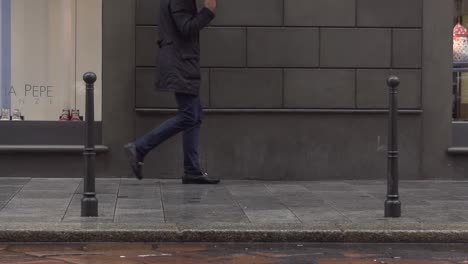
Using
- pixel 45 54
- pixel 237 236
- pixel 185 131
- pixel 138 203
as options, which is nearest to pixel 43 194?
pixel 138 203

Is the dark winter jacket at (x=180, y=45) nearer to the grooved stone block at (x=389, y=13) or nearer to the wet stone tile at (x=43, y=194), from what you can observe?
the wet stone tile at (x=43, y=194)

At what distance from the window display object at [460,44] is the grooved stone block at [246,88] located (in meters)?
2.24

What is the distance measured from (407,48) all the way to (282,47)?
1516mm

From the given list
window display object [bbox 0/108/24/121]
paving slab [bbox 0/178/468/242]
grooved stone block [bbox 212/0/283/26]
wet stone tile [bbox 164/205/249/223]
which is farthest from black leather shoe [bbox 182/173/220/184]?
window display object [bbox 0/108/24/121]

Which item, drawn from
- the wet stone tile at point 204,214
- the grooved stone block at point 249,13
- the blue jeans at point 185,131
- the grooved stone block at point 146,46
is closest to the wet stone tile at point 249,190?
the blue jeans at point 185,131

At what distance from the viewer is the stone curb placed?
7051mm

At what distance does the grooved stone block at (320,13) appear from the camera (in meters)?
10.6

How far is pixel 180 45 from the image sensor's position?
9625 mm

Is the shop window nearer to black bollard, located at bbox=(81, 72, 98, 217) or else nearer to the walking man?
the walking man

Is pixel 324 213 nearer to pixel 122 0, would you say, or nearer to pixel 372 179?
pixel 372 179

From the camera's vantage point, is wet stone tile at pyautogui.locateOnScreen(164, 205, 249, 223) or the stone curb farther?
wet stone tile at pyautogui.locateOnScreen(164, 205, 249, 223)

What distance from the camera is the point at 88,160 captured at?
7.70m

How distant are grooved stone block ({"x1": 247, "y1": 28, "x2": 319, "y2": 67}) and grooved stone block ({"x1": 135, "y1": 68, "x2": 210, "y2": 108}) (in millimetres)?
624

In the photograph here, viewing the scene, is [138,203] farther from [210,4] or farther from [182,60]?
[210,4]
